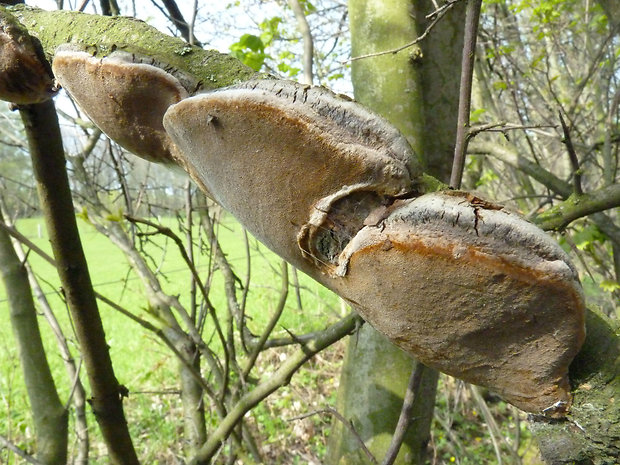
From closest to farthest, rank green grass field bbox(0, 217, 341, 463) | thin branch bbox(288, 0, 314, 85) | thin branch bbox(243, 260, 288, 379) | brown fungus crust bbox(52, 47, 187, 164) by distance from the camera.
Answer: brown fungus crust bbox(52, 47, 187, 164)
thin branch bbox(288, 0, 314, 85)
thin branch bbox(243, 260, 288, 379)
green grass field bbox(0, 217, 341, 463)

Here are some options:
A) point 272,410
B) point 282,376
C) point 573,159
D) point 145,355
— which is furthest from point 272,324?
point 145,355

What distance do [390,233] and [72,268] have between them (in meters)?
0.72

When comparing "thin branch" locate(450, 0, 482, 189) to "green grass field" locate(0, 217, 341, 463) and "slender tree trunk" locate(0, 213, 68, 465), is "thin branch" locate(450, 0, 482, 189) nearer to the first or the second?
"green grass field" locate(0, 217, 341, 463)

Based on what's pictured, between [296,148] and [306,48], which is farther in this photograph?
[306,48]

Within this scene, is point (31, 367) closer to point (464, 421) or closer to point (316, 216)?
point (316, 216)

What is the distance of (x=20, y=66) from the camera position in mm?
591

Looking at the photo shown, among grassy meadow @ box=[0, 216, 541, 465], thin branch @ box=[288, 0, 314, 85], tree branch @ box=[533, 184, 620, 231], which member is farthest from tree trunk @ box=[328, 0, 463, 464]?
grassy meadow @ box=[0, 216, 541, 465]

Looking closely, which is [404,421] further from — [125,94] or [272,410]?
[272,410]

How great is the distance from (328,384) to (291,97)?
323 centimetres

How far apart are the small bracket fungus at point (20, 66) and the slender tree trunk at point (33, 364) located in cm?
99

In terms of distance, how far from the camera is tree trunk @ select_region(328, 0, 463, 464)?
1184mm

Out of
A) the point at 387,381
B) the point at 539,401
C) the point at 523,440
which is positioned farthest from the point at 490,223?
the point at 523,440

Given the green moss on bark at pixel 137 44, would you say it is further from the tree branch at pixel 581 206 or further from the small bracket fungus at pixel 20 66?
the tree branch at pixel 581 206

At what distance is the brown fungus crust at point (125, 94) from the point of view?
0.48 meters
